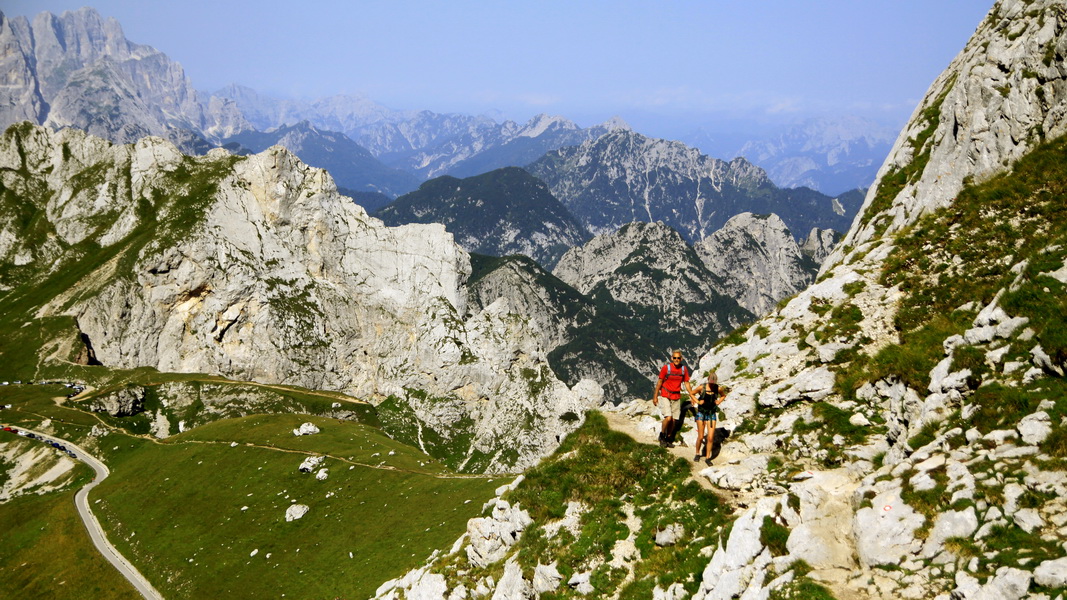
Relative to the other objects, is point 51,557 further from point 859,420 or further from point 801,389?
point 859,420

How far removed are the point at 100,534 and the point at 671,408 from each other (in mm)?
93373

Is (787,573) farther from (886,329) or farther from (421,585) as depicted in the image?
(421,585)

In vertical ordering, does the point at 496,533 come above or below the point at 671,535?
below

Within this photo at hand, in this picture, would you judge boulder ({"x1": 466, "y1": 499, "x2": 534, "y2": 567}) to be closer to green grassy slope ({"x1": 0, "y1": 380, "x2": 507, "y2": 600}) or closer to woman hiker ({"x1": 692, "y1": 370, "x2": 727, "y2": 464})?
woman hiker ({"x1": 692, "y1": 370, "x2": 727, "y2": 464})

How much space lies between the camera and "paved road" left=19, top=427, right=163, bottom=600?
223 feet

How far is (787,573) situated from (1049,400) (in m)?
9.03

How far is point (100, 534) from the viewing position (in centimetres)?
8262

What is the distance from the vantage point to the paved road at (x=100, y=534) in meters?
68.1

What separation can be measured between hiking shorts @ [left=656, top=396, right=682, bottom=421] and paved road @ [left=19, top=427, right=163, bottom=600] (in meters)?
67.4

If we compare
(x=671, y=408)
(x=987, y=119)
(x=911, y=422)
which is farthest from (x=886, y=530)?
(x=987, y=119)

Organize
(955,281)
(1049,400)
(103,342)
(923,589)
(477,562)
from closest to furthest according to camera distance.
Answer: (923,589), (1049,400), (955,281), (477,562), (103,342)

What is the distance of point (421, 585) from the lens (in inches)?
1247

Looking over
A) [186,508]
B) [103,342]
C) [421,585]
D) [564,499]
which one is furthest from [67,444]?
[564,499]

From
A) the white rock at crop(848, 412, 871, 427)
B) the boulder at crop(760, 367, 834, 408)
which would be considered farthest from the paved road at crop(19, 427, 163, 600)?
the white rock at crop(848, 412, 871, 427)
